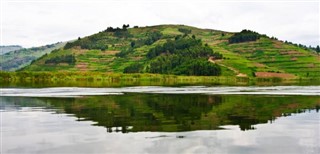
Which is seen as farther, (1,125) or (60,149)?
(1,125)

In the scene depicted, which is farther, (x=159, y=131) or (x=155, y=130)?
(x=155, y=130)

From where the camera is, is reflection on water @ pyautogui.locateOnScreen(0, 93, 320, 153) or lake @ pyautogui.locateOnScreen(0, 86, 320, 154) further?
reflection on water @ pyautogui.locateOnScreen(0, 93, 320, 153)

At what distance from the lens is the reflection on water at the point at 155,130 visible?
24.3m

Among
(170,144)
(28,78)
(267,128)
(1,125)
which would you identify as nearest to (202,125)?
(267,128)

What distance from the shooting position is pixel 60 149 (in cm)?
2375

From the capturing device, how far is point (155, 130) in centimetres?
3047

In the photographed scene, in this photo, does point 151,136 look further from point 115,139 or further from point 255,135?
point 255,135

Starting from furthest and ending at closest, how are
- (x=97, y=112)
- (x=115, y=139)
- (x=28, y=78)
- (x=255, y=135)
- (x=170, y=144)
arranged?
1. (x=28, y=78)
2. (x=97, y=112)
3. (x=255, y=135)
4. (x=115, y=139)
5. (x=170, y=144)

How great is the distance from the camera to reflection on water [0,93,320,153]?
24344 millimetres

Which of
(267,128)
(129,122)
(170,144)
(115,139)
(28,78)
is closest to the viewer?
(170,144)

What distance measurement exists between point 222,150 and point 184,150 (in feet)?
7.19

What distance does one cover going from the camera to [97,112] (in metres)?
43.5

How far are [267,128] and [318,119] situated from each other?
8436 mm

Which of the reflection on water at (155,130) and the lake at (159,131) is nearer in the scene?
the lake at (159,131)
